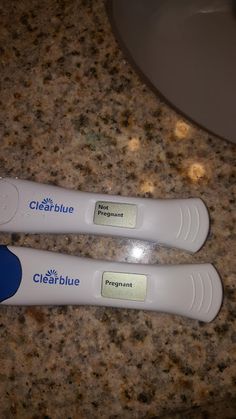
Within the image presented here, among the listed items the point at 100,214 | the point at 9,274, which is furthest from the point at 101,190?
the point at 9,274

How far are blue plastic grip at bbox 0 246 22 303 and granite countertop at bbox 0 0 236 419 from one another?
0.02 meters

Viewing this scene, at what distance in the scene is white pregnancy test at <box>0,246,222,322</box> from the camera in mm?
414

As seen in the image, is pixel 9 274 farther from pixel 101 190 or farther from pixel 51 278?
pixel 101 190

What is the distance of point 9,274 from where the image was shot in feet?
1.41

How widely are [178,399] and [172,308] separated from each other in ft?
0.32

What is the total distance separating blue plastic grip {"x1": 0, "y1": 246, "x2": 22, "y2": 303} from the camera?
1.40ft

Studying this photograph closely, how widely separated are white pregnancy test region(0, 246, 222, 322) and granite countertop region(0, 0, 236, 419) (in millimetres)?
15

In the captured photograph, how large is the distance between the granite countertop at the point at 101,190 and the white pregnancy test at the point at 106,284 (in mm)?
15

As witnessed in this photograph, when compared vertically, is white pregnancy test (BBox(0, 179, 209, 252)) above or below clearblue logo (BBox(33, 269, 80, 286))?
above

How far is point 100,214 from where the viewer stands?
1.47ft

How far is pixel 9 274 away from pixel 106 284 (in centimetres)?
11

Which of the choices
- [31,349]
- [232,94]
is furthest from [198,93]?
[31,349]

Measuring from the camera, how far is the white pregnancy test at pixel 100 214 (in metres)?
0.44

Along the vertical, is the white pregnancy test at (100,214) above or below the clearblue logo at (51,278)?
above
